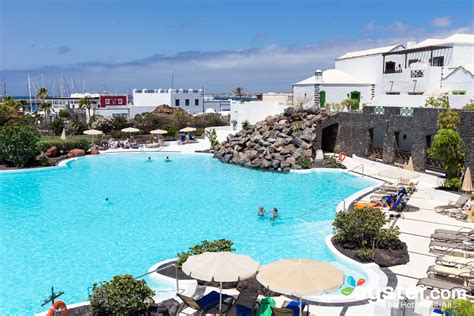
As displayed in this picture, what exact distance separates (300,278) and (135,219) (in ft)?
39.6

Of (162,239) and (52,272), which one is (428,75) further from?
(52,272)

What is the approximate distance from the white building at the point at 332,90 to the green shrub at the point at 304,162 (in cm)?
1132

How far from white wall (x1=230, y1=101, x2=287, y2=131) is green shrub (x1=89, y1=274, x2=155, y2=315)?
3298 centimetres

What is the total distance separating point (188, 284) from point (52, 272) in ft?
16.1

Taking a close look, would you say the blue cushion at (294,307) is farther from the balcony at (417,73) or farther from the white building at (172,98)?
the white building at (172,98)

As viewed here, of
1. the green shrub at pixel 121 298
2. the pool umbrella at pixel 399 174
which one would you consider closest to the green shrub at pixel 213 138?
the pool umbrella at pixel 399 174

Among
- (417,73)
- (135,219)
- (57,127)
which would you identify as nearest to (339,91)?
(417,73)

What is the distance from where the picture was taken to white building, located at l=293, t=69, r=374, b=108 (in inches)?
1566

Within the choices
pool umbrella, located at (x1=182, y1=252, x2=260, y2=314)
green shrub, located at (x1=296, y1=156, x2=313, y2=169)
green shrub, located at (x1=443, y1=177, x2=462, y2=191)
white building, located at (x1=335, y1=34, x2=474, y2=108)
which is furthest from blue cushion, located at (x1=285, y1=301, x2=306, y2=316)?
white building, located at (x1=335, y1=34, x2=474, y2=108)

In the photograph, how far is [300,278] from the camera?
7543mm

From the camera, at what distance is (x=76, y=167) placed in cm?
3106

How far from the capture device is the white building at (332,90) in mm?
39781

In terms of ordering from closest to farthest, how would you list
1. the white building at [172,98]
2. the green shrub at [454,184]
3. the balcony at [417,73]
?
the green shrub at [454,184] → the balcony at [417,73] → the white building at [172,98]

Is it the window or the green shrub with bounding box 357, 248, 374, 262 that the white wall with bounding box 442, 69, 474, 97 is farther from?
the green shrub with bounding box 357, 248, 374, 262
